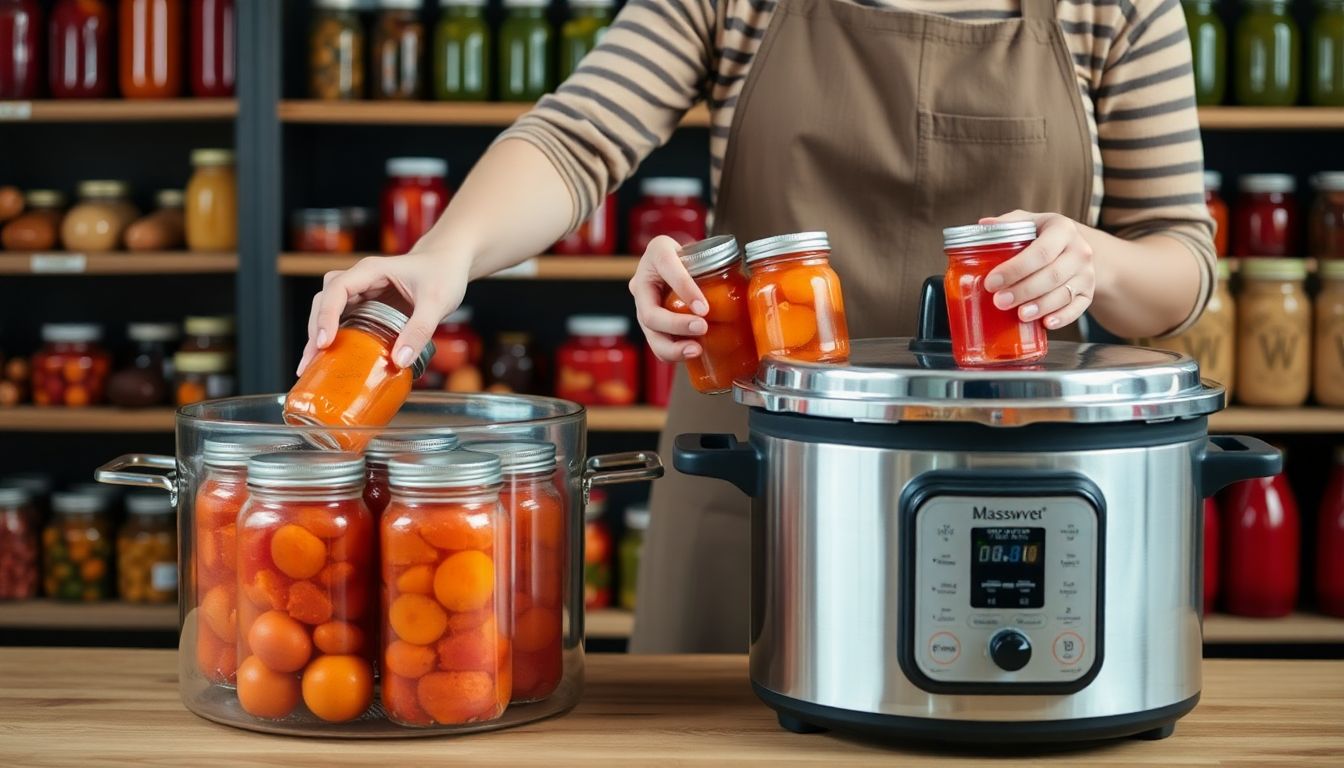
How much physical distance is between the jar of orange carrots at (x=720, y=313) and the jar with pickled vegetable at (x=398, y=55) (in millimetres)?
1775

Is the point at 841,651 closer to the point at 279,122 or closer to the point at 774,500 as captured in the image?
the point at 774,500

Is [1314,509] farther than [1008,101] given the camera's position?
Yes

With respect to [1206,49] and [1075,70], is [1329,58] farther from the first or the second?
[1075,70]

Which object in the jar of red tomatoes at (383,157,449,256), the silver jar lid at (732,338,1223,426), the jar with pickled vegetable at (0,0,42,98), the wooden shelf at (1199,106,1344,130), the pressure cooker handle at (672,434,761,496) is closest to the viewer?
the silver jar lid at (732,338,1223,426)

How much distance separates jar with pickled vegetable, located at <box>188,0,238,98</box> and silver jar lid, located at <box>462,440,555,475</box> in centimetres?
206

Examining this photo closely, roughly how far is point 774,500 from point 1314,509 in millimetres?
2395

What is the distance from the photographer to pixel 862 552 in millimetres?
814

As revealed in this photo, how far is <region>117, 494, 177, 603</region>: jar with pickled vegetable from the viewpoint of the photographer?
9.06 ft

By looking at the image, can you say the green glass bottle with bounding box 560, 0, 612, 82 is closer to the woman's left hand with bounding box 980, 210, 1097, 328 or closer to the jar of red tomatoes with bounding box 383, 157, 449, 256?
the jar of red tomatoes with bounding box 383, 157, 449, 256

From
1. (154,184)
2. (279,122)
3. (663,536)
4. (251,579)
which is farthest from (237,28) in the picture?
(251,579)

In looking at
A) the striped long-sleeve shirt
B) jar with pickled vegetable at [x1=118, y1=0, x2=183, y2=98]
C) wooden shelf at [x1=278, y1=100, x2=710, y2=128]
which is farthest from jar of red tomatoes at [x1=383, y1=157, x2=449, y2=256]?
the striped long-sleeve shirt

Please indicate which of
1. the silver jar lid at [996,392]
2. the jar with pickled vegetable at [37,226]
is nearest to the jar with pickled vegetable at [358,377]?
the silver jar lid at [996,392]

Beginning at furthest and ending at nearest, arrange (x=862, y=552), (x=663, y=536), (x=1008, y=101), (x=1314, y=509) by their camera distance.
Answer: (x=1314, y=509) < (x=663, y=536) < (x=1008, y=101) < (x=862, y=552)

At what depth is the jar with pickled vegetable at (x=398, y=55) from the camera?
2646 mm
